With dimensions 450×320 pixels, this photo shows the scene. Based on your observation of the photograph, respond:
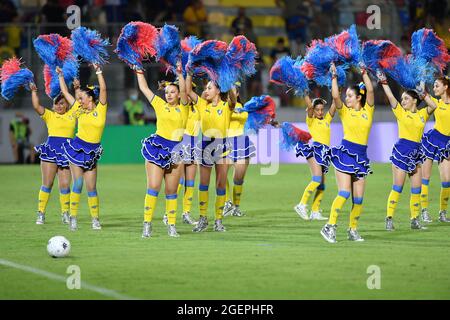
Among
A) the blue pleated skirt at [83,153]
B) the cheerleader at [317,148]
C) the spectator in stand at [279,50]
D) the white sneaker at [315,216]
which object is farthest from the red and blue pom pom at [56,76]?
the spectator in stand at [279,50]

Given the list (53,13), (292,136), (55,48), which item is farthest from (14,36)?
(55,48)

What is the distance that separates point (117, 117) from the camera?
2458 cm

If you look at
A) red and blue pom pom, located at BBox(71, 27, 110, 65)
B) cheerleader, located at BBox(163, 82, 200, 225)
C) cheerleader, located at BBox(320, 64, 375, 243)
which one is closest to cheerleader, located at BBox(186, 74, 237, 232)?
cheerleader, located at BBox(163, 82, 200, 225)

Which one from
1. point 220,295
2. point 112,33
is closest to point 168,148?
point 220,295

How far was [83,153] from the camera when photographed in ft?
40.8

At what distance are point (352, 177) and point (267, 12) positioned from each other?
16.9m

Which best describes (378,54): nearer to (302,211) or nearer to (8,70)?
(302,211)

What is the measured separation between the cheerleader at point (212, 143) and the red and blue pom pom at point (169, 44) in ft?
2.70

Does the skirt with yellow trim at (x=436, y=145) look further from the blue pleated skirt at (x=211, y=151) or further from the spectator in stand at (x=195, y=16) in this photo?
the spectator in stand at (x=195, y=16)

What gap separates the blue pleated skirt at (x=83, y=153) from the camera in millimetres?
12414

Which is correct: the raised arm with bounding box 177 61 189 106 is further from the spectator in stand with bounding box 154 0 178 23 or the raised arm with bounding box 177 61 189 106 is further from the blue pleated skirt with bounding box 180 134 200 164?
the spectator in stand with bounding box 154 0 178 23

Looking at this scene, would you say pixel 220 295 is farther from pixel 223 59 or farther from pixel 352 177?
pixel 223 59

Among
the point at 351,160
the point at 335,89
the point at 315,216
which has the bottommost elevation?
the point at 315,216

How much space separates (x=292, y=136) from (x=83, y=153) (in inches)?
140
